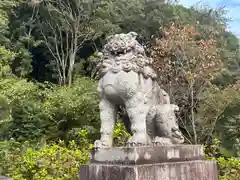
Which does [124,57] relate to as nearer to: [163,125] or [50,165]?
[163,125]

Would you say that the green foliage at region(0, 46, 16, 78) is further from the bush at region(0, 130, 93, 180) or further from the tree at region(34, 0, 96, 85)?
the tree at region(34, 0, 96, 85)

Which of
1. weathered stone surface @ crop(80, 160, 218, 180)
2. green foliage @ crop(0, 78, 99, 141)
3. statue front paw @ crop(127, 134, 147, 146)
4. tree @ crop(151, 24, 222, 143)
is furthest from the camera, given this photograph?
green foliage @ crop(0, 78, 99, 141)

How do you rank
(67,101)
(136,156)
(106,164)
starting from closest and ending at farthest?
(136,156) < (106,164) < (67,101)

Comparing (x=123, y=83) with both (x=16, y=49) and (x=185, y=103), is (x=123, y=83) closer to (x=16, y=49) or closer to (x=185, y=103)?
(x=185, y=103)

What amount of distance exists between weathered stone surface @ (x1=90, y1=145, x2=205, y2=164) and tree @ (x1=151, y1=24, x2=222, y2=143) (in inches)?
369

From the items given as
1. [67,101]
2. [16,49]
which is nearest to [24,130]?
[67,101]

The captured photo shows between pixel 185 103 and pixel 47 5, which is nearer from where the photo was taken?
pixel 185 103

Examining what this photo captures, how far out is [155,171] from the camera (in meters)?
3.99

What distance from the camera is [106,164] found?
4.19 m

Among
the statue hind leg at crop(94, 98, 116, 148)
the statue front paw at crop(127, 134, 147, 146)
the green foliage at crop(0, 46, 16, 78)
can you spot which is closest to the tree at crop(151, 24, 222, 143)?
the green foliage at crop(0, 46, 16, 78)

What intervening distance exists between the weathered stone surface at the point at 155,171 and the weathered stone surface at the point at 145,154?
7 centimetres

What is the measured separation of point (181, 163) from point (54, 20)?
17.4 meters

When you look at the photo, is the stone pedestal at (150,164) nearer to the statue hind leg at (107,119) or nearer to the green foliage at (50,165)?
the statue hind leg at (107,119)

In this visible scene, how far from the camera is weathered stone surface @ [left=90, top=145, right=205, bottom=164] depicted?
3970mm
